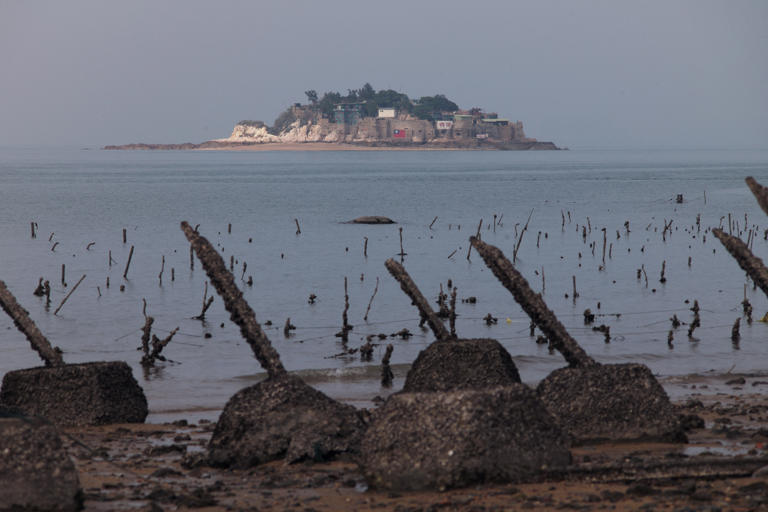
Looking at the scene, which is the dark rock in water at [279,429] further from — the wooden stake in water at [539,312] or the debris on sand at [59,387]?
the debris on sand at [59,387]

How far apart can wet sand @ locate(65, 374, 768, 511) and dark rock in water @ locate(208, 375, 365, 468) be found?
0.48 ft

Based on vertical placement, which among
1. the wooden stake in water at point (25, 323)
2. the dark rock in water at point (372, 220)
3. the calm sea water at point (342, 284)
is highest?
the wooden stake in water at point (25, 323)

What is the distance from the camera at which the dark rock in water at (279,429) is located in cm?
1102

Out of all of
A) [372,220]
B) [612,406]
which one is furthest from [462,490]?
[372,220]

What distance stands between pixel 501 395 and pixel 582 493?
3.76ft

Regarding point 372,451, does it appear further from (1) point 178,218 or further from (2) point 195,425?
(1) point 178,218

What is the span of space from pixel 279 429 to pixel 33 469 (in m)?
3.03

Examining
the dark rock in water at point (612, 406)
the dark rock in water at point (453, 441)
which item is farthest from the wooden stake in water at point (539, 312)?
the dark rock in water at point (453, 441)

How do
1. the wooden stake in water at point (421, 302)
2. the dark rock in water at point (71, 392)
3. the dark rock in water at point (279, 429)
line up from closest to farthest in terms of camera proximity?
1. the dark rock in water at point (279, 429)
2. the dark rock in water at point (71, 392)
3. the wooden stake in water at point (421, 302)

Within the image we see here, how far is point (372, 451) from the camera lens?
379 inches

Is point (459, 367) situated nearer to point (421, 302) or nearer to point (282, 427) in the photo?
point (421, 302)

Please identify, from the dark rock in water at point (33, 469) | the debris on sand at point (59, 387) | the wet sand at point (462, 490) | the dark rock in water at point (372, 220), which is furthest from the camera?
the dark rock in water at point (372, 220)

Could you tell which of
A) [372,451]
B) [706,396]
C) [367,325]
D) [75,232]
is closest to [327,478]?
[372,451]

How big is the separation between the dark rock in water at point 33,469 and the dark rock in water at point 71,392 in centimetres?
465
